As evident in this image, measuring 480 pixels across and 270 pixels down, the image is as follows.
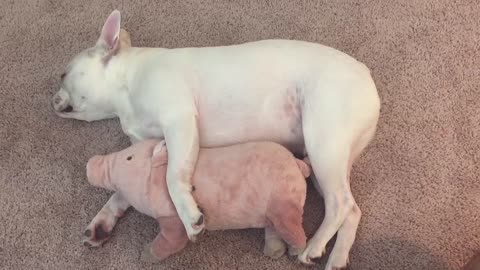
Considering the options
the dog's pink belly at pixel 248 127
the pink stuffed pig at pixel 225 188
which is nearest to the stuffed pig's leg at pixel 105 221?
the pink stuffed pig at pixel 225 188

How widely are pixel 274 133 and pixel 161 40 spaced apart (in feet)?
1.89

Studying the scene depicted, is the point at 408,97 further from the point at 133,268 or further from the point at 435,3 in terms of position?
the point at 133,268

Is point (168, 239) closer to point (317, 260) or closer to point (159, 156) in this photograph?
point (159, 156)

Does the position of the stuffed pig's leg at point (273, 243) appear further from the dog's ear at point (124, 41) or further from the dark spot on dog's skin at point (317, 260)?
the dog's ear at point (124, 41)

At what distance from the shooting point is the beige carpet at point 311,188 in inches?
60.7

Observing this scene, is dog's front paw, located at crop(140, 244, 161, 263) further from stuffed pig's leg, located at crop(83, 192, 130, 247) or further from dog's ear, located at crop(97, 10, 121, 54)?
dog's ear, located at crop(97, 10, 121, 54)

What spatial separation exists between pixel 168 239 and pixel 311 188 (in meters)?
0.41

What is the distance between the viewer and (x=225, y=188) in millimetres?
1402

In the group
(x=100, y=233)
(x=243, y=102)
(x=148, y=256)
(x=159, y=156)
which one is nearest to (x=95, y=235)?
(x=100, y=233)

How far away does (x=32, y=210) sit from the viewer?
1.63 metres

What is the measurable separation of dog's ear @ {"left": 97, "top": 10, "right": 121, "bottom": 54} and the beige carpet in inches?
10.0

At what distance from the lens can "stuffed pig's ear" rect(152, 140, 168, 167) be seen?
4.79 ft

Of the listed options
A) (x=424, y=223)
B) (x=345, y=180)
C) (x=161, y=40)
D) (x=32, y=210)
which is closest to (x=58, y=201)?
(x=32, y=210)

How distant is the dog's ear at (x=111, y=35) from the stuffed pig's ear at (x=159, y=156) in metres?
0.32
